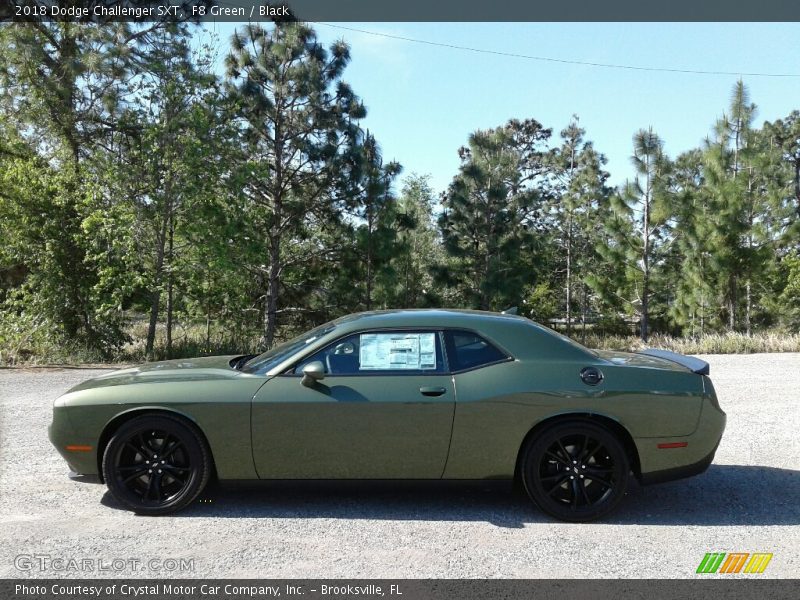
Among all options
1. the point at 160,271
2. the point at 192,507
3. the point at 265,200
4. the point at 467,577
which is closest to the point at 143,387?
the point at 192,507

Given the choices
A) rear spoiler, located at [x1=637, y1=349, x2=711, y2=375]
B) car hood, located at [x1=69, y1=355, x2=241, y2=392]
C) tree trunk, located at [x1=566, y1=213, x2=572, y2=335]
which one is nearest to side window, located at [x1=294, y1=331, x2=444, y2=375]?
car hood, located at [x1=69, y1=355, x2=241, y2=392]

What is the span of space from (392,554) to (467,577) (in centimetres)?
48

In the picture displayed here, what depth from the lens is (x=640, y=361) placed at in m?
4.89

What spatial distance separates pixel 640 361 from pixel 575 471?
1000 millimetres

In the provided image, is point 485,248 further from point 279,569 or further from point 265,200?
point 279,569

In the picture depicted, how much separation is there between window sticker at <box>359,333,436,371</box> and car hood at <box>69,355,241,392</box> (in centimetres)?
88

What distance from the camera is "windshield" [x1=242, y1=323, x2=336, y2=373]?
4.68 meters

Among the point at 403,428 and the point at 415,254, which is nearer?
the point at 403,428

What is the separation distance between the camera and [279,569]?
11.6ft

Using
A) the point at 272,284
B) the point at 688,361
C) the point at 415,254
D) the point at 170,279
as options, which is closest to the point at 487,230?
the point at 415,254

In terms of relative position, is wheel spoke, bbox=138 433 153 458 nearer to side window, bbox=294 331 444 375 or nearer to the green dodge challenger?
the green dodge challenger

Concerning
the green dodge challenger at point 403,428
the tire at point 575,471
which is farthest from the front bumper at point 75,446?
the tire at point 575,471

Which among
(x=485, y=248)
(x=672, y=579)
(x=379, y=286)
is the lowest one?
(x=672, y=579)

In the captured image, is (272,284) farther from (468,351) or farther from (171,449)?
(468,351)
